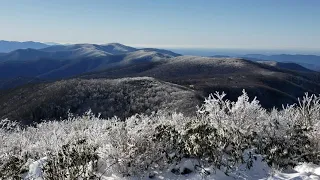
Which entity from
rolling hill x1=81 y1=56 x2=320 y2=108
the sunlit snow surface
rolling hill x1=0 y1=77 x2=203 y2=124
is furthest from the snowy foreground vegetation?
rolling hill x1=81 y1=56 x2=320 y2=108

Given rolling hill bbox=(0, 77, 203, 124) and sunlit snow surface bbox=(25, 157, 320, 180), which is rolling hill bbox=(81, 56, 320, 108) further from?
sunlit snow surface bbox=(25, 157, 320, 180)

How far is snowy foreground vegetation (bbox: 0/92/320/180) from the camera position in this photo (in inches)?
306

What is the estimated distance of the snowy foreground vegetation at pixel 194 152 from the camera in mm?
7761

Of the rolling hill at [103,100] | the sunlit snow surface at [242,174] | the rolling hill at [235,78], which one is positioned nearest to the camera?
the sunlit snow surface at [242,174]

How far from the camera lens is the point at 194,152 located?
841 centimetres

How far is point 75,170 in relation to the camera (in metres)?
7.08

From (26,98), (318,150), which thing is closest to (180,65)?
(26,98)

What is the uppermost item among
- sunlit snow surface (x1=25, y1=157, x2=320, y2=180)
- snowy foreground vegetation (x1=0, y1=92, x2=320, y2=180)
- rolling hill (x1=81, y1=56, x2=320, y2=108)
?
snowy foreground vegetation (x1=0, y1=92, x2=320, y2=180)

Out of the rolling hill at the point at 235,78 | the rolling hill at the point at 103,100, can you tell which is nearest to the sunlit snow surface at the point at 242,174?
the rolling hill at the point at 103,100

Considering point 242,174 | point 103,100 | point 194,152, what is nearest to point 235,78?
point 103,100

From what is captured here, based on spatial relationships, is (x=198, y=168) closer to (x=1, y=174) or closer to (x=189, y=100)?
(x=1, y=174)

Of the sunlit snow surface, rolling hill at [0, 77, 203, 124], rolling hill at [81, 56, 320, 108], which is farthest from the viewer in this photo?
rolling hill at [81, 56, 320, 108]

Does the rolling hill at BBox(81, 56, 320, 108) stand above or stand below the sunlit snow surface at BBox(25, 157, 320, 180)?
below

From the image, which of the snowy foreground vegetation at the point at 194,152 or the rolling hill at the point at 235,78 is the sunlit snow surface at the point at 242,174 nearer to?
the snowy foreground vegetation at the point at 194,152
